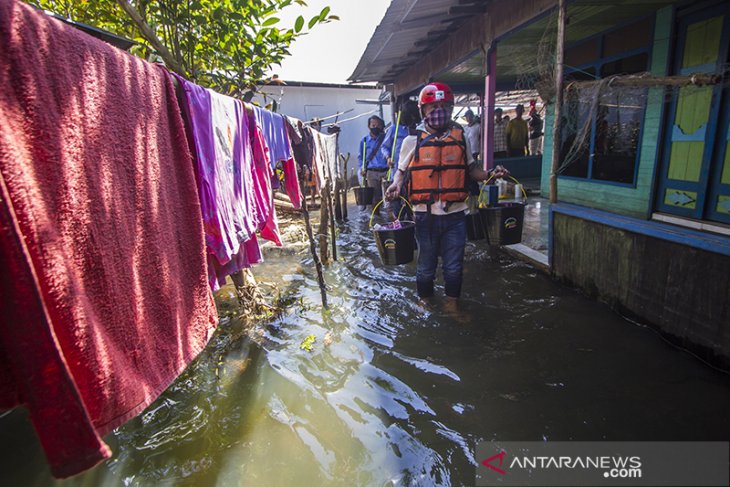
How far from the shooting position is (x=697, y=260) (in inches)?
123

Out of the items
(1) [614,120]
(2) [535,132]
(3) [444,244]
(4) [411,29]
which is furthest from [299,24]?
(2) [535,132]

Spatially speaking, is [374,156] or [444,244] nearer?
[444,244]

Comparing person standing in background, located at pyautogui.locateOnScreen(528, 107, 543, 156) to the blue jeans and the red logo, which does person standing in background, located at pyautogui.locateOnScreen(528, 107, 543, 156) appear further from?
the red logo

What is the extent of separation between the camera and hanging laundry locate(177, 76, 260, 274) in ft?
6.47

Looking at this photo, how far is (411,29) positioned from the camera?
6.93 m

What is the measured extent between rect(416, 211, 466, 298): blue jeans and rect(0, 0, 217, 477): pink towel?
280 cm

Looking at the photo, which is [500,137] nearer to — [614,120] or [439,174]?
[614,120]

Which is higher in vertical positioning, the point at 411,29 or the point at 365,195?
the point at 411,29

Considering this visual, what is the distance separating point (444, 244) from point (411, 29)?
191 inches

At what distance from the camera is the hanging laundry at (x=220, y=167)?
1971 mm

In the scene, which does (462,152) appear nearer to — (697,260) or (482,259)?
(697,260)

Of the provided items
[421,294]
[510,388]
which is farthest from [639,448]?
[421,294]

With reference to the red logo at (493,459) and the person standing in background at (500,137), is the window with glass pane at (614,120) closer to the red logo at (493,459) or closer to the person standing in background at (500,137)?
the red logo at (493,459)

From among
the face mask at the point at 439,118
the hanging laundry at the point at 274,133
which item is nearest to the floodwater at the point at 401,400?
the hanging laundry at the point at 274,133
